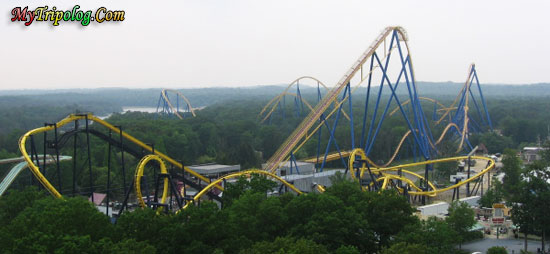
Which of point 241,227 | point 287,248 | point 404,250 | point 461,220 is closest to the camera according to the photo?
point 287,248

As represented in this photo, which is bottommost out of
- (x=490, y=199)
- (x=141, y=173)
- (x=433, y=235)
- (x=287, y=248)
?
(x=490, y=199)

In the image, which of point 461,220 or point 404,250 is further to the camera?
point 461,220

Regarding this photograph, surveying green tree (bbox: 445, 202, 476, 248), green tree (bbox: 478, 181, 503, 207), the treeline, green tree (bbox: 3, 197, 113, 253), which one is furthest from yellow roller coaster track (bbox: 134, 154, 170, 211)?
green tree (bbox: 478, 181, 503, 207)

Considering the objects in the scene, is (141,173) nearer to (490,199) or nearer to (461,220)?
(461,220)

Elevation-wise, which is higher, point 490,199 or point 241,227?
point 241,227

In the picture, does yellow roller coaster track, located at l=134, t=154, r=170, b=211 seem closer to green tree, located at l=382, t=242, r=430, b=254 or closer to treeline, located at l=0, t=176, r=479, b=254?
treeline, located at l=0, t=176, r=479, b=254

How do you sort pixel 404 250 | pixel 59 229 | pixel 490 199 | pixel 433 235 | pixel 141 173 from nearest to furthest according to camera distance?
pixel 404 250, pixel 59 229, pixel 433 235, pixel 141 173, pixel 490 199

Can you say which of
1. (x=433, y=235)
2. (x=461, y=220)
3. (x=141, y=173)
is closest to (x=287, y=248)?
(x=433, y=235)

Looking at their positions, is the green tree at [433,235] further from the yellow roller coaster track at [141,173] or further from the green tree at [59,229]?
the yellow roller coaster track at [141,173]

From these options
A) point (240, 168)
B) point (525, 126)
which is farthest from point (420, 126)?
point (525, 126)
